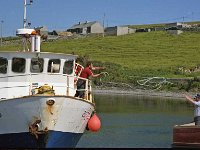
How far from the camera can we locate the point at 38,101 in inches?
899

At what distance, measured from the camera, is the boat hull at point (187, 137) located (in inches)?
1022

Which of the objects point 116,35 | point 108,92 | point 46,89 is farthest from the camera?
point 116,35

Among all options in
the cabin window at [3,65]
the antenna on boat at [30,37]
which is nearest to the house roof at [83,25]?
the antenna on boat at [30,37]

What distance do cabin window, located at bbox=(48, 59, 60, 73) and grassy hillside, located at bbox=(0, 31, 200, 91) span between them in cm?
6211

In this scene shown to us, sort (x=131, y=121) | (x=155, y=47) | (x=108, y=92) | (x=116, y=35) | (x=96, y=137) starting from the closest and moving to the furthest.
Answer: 1. (x=96, y=137)
2. (x=131, y=121)
3. (x=108, y=92)
4. (x=155, y=47)
5. (x=116, y=35)

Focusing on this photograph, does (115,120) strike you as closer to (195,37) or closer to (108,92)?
(108,92)

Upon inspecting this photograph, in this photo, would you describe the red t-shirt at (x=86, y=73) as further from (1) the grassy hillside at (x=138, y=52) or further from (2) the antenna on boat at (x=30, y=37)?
(1) the grassy hillside at (x=138, y=52)

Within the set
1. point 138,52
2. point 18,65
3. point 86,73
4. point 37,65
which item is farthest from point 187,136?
point 138,52

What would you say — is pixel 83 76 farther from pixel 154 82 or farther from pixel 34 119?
pixel 154 82

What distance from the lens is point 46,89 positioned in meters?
23.4

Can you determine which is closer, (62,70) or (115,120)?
(62,70)

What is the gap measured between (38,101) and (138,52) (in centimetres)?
9780

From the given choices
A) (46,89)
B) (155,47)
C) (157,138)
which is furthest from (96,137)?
(155,47)

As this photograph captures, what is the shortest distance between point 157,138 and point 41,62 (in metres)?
12.3
